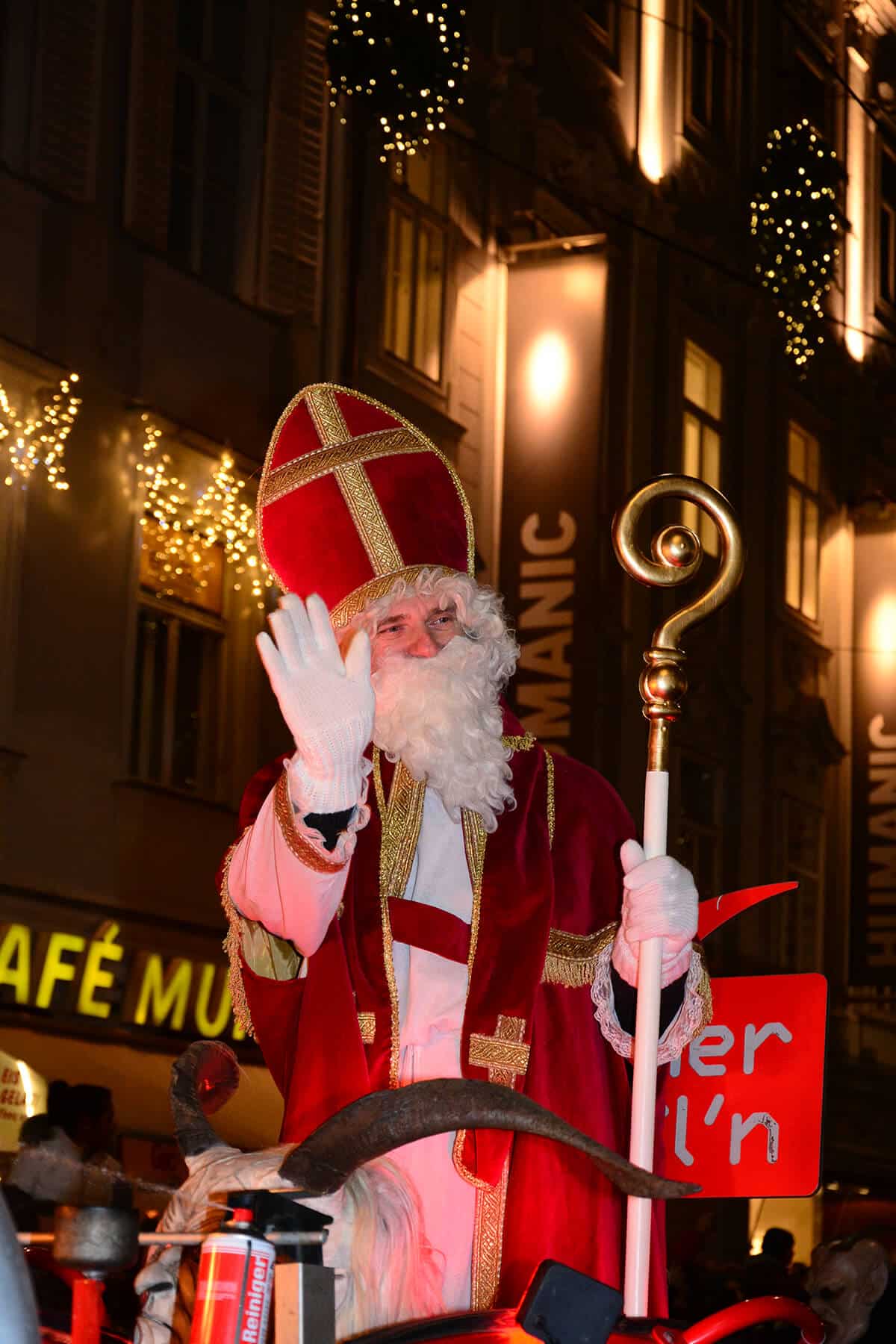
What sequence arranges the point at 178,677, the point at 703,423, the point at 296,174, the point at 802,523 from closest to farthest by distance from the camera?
1. the point at 178,677
2. the point at 296,174
3. the point at 703,423
4. the point at 802,523

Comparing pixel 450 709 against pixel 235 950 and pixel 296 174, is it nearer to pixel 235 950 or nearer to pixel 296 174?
pixel 235 950

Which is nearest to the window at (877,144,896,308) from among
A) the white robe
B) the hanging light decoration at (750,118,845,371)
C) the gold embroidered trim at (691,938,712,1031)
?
the hanging light decoration at (750,118,845,371)

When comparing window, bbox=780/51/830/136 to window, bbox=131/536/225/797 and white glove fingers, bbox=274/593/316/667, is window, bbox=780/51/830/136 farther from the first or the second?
white glove fingers, bbox=274/593/316/667

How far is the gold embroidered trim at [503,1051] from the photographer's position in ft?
10.1

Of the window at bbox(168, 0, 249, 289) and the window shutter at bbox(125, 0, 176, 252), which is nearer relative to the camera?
the window shutter at bbox(125, 0, 176, 252)

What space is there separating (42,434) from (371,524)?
A: 5.51m

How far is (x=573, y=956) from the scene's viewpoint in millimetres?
3246

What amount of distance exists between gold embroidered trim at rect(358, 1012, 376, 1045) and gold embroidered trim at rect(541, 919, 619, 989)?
29cm

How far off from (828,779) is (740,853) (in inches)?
57.3

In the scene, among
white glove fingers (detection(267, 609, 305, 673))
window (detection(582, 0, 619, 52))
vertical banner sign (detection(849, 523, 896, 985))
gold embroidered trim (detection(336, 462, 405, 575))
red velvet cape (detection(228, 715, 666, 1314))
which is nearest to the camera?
white glove fingers (detection(267, 609, 305, 673))

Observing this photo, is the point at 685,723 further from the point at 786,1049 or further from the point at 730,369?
the point at 786,1049

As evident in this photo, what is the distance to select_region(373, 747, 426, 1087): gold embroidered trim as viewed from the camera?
10.3 feet

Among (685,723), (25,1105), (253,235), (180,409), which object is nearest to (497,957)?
(25,1105)

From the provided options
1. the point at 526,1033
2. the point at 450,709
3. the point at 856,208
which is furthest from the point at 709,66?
the point at 526,1033
